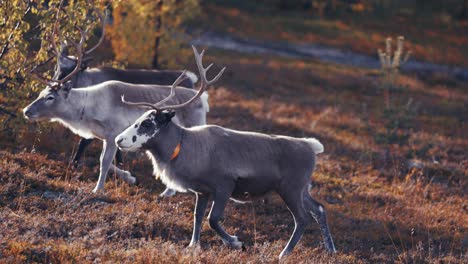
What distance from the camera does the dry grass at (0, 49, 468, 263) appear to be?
7.88m

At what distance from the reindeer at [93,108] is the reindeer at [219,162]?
1.93 meters

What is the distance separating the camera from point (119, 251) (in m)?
7.50

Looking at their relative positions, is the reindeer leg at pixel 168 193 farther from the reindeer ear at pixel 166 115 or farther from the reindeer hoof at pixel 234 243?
the reindeer ear at pixel 166 115

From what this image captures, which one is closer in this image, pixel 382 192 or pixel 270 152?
pixel 270 152

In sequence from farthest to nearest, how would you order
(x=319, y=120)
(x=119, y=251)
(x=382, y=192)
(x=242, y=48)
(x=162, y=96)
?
1. (x=242, y=48)
2. (x=319, y=120)
3. (x=382, y=192)
4. (x=162, y=96)
5. (x=119, y=251)

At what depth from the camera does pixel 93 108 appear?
34.0 ft

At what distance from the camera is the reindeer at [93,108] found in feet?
33.3

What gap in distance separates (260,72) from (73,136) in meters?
12.1

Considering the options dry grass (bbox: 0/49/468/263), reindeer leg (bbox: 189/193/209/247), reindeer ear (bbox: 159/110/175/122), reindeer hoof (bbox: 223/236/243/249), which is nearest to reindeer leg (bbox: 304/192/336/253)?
dry grass (bbox: 0/49/468/263)

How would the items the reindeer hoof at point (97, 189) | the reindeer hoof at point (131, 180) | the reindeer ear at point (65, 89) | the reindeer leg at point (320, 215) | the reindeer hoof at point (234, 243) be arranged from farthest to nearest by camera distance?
the reindeer hoof at point (131, 180) → the reindeer ear at point (65, 89) → the reindeer hoof at point (97, 189) → the reindeer leg at point (320, 215) → the reindeer hoof at point (234, 243)

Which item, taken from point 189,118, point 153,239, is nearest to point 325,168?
point 189,118

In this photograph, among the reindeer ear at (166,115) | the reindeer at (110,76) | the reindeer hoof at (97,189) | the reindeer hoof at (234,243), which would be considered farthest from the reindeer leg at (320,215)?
the reindeer at (110,76)

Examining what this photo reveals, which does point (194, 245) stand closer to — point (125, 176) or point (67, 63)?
point (125, 176)

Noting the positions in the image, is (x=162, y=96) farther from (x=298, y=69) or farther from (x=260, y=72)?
(x=298, y=69)
